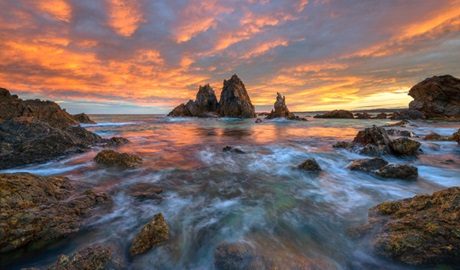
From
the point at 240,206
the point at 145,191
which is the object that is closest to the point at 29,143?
the point at 145,191

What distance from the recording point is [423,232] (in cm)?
261

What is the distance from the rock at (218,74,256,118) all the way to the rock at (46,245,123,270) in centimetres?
6843

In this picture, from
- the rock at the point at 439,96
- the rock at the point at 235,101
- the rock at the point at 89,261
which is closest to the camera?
the rock at the point at 89,261

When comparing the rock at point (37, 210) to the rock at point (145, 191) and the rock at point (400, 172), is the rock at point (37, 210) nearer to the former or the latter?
the rock at point (145, 191)

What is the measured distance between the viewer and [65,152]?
8.46 meters

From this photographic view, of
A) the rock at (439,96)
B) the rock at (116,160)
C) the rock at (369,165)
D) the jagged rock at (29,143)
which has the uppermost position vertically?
the rock at (439,96)

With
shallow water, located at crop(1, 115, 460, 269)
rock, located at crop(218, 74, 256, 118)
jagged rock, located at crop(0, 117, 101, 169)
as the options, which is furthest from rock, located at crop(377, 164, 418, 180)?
rock, located at crop(218, 74, 256, 118)

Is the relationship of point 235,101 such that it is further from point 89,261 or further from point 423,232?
point 89,261

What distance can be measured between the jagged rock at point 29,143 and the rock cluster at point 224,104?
63021 mm

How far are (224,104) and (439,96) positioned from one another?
56332mm

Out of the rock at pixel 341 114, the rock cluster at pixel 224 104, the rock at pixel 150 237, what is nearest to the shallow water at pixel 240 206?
the rock at pixel 150 237

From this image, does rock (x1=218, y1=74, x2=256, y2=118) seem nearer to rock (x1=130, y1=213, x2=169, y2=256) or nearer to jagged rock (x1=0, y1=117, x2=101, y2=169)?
jagged rock (x1=0, y1=117, x2=101, y2=169)

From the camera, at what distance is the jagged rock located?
6.86m

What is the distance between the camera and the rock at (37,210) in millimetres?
2816
